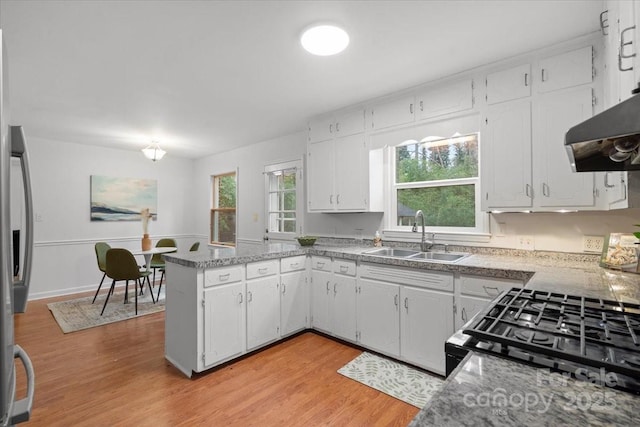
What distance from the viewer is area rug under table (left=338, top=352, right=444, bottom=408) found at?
7.16 feet

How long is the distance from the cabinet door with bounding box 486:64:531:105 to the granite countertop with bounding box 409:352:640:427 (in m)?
2.34

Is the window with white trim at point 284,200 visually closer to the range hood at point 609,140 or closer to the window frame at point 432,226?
the window frame at point 432,226

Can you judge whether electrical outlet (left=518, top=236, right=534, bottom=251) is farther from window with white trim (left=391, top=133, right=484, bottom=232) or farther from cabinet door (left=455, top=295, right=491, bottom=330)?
cabinet door (left=455, top=295, right=491, bottom=330)

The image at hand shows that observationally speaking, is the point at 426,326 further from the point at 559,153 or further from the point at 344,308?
the point at 559,153

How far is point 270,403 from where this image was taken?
2125mm

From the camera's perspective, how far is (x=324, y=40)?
2150mm

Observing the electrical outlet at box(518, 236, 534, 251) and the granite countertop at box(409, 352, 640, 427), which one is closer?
the granite countertop at box(409, 352, 640, 427)

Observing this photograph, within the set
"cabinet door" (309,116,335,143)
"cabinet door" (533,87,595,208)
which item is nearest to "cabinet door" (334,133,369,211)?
"cabinet door" (309,116,335,143)

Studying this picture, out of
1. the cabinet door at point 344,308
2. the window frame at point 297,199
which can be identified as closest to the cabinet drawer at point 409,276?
the cabinet door at point 344,308

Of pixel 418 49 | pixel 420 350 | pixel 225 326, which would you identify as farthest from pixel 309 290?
pixel 418 49

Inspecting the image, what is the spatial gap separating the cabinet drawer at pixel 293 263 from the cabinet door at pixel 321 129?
4.82 ft

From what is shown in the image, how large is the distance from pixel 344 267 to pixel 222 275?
1142 mm

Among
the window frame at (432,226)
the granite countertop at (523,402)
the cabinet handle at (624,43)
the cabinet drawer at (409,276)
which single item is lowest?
the cabinet drawer at (409,276)

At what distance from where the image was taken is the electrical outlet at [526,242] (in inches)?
99.8
